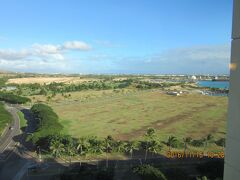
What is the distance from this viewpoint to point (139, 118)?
11000 cm

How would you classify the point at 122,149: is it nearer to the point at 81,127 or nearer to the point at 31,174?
the point at 31,174

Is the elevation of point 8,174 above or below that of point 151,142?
below

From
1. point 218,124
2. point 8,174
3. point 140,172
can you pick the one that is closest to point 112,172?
point 140,172

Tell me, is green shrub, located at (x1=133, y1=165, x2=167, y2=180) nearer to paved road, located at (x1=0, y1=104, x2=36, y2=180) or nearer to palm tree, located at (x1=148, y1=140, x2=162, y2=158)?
palm tree, located at (x1=148, y1=140, x2=162, y2=158)

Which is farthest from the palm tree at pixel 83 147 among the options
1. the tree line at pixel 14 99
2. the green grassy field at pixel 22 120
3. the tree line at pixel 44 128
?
the tree line at pixel 14 99

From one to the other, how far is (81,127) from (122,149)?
1277 inches

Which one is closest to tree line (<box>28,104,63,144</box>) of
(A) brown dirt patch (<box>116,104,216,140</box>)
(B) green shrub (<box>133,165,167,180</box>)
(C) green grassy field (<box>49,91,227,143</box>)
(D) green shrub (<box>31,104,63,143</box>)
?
(D) green shrub (<box>31,104,63,143</box>)

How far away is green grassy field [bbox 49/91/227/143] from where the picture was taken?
87.4 meters

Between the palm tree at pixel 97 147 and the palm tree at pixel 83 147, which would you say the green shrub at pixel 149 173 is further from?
the palm tree at pixel 83 147

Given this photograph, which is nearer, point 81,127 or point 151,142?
point 151,142

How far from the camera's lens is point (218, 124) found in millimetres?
97125
